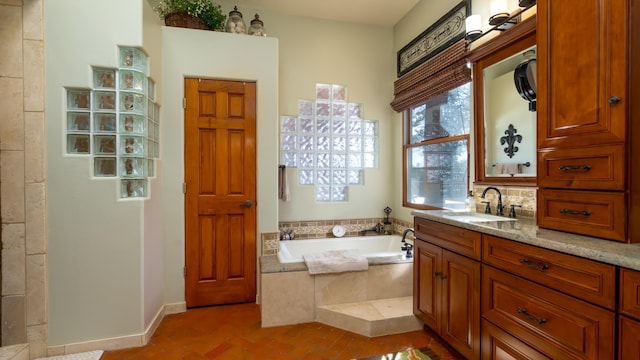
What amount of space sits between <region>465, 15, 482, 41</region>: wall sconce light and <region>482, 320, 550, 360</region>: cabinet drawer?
2.07 m

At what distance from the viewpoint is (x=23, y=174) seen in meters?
1.95

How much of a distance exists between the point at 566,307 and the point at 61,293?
2.92m

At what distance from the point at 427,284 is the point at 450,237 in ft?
1.53

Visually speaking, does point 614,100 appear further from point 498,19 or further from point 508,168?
point 498,19

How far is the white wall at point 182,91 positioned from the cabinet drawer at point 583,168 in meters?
2.14

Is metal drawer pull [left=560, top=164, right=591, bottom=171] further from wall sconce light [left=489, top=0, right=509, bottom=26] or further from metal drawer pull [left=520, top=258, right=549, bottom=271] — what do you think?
wall sconce light [left=489, top=0, right=509, bottom=26]

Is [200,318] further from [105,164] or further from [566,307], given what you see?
[566,307]

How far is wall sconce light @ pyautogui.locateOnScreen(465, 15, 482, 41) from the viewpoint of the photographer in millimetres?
2295

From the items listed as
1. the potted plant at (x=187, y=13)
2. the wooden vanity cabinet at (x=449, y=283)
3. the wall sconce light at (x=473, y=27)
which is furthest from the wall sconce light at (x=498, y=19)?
the potted plant at (x=187, y=13)

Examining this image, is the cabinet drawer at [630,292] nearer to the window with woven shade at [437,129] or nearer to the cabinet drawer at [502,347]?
the cabinet drawer at [502,347]

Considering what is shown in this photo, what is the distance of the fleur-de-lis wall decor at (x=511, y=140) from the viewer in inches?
83.4

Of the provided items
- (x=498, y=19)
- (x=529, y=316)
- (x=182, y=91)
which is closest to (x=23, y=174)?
(x=182, y=91)

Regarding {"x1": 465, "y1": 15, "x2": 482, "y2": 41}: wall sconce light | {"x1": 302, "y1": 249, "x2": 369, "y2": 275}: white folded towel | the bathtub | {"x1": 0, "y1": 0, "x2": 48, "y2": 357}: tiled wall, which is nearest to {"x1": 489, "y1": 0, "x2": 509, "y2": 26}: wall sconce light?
{"x1": 465, "y1": 15, "x2": 482, "y2": 41}: wall sconce light

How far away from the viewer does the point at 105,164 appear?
83.4 inches
